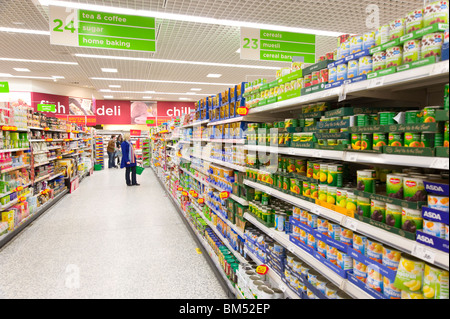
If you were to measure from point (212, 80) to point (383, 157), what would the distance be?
12181 millimetres

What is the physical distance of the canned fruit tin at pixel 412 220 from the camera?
1213 mm

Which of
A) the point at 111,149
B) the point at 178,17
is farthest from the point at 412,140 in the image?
the point at 111,149

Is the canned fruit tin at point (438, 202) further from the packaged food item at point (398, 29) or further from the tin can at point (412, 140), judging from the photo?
the packaged food item at point (398, 29)

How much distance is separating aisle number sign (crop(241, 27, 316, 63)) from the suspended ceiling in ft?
0.79

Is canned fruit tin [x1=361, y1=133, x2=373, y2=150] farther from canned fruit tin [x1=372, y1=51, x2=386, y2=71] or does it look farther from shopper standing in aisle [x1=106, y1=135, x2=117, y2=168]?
shopper standing in aisle [x1=106, y1=135, x2=117, y2=168]

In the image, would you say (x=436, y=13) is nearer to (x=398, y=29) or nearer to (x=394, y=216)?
(x=398, y=29)

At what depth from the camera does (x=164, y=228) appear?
542cm

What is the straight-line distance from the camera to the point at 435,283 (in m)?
1.13

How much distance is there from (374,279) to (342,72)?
1.08 metres

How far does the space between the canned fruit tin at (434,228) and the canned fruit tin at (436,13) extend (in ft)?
2.58

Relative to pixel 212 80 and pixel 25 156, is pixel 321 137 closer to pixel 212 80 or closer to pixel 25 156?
pixel 25 156

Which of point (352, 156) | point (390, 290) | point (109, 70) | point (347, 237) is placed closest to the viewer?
point (390, 290)

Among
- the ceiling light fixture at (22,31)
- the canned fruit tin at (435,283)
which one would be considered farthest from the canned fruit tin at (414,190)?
the ceiling light fixture at (22,31)

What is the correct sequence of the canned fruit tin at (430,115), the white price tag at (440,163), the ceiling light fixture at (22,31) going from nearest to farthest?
1. the white price tag at (440,163)
2. the canned fruit tin at (430,115)
3. the ceiling light fixture at (22,31)
